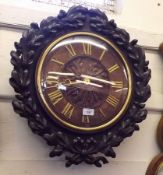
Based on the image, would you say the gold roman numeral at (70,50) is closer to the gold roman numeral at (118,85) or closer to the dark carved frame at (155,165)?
the gold roman numeral at (118,85)

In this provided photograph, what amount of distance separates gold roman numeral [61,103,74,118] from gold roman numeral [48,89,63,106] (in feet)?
0.11

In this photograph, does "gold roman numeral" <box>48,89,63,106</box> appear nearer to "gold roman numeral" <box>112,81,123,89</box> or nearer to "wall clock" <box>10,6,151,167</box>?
"wall clock" <box>10,6,151,167</box>

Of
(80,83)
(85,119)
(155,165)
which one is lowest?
(155,165)

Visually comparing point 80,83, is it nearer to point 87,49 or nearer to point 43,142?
point 87,49

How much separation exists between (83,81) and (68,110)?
104mm

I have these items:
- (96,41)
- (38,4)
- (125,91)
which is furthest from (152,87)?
(38,4)

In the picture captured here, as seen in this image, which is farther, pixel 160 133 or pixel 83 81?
pixel 160 133

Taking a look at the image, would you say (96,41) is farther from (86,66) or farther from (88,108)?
(88,108)

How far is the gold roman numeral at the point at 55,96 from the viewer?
100 cm

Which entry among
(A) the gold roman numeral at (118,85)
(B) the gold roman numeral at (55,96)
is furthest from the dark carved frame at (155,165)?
(B) the gold roman numeral at (55,96)

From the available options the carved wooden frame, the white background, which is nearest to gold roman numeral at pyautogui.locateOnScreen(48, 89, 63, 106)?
the white background

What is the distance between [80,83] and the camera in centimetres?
104

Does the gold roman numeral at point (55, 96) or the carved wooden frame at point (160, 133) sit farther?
the carved wooden frame at point (160, 133)

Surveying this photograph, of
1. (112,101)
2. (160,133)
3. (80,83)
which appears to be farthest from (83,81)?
(160,133)
